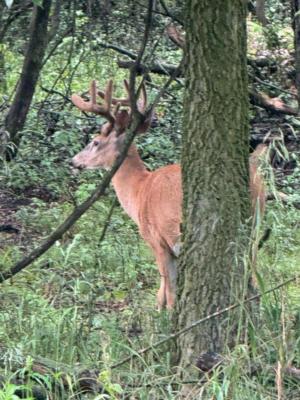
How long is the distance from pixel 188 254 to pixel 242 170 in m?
0.51

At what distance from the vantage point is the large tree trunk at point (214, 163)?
4.20m

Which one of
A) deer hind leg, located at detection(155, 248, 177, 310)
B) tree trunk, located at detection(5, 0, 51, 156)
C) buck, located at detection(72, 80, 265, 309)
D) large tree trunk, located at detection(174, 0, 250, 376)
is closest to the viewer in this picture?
large tree trunk, located at detection(174, 0, 250, 376)

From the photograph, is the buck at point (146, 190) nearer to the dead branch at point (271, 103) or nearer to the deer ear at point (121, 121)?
the deer ear at point (121, 121)

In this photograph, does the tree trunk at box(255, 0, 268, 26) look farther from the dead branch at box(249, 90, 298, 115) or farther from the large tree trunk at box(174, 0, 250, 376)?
the large tree trunk at box(174, 0, 250, 376)

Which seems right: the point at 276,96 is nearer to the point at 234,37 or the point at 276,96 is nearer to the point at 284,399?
the point at 234,37

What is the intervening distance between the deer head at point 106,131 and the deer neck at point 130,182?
0.28 meters

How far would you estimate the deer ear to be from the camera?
7641mm

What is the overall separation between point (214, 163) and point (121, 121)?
360 cm

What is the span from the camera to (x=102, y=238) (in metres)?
5.80

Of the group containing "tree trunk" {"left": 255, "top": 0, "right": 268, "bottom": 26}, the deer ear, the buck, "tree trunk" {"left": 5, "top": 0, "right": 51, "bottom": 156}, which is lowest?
the buck

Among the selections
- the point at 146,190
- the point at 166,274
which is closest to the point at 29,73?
the point at 146,190

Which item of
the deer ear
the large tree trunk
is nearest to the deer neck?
the deer ear

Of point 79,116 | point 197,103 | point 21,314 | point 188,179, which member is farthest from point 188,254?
point 79,116

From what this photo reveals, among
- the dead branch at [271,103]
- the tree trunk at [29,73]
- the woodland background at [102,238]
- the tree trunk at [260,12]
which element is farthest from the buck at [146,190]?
the tree trunk at [260,12]
